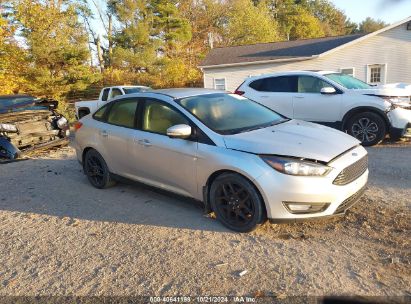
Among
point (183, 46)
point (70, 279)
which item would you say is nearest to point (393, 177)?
point (70, 279)

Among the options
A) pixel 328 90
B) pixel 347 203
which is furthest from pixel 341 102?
pixel 347 203

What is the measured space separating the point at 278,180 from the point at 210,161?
81 centimetres

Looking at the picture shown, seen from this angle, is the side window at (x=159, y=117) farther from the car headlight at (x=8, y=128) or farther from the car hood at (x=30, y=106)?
the car hood at (x=30, y=106)

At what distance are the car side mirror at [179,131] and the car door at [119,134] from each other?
Answer: 0.99m

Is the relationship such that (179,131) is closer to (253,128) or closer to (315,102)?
(253,128)

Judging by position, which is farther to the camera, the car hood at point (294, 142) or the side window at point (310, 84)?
the side window at point (310, 84)

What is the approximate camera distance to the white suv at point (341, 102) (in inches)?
297

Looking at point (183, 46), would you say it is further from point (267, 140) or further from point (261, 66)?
point (267, 140)

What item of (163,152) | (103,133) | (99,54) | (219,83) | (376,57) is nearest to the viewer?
(163,152)

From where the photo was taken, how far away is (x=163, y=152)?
450cm

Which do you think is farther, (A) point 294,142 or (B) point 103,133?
(B) point 103,133

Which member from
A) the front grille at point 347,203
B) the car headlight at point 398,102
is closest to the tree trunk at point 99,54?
the car headlight at point 398,102

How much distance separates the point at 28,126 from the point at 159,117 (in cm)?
506

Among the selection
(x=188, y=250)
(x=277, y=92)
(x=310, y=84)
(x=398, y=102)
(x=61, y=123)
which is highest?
(x=310, y=84)
